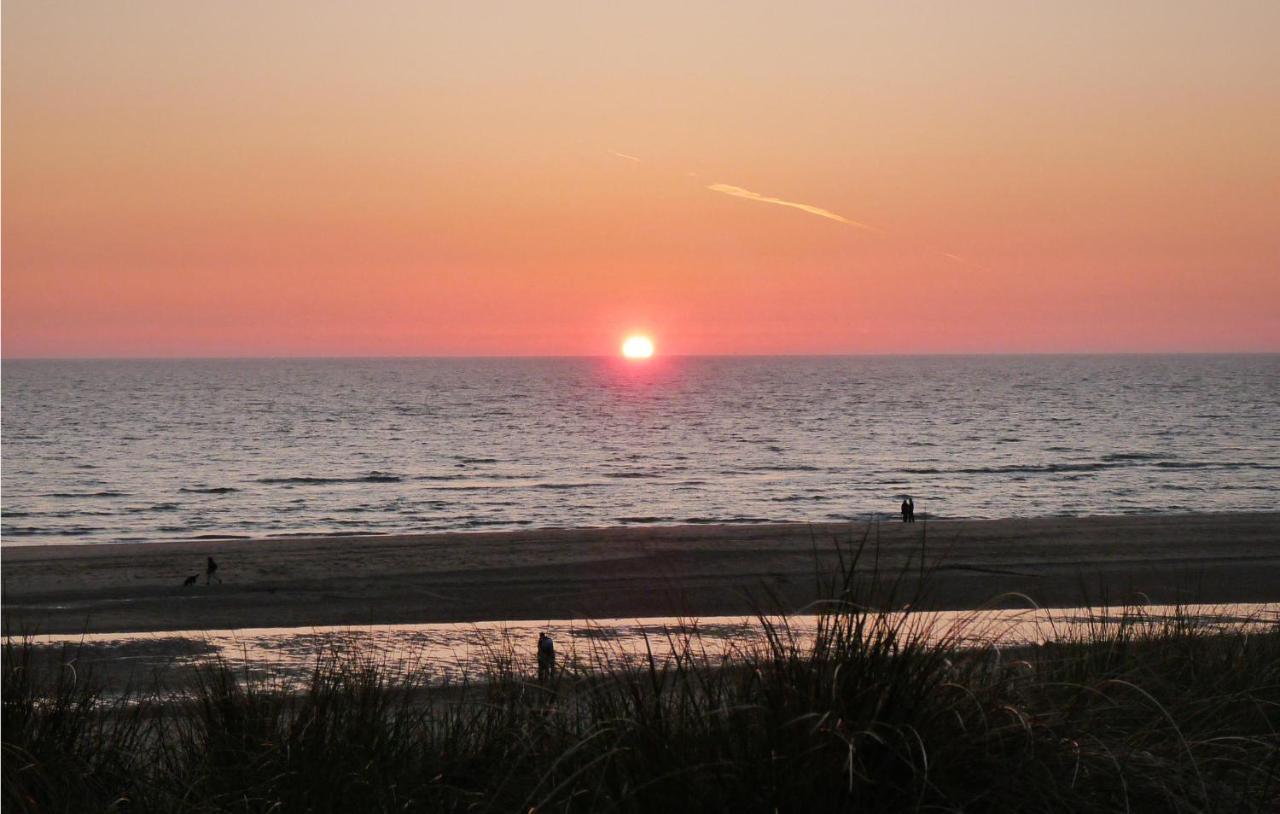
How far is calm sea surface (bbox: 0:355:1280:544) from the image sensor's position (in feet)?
121

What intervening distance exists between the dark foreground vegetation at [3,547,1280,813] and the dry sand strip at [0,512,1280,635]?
9716 mm

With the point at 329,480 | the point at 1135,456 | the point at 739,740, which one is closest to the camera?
the point at 739,740

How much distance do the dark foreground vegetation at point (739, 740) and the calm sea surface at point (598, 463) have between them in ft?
90.7

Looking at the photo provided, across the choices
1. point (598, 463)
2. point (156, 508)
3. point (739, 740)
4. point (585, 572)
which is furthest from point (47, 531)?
point (739, 740)

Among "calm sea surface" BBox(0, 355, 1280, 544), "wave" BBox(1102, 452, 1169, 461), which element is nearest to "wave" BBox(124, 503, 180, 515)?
"calm sea surface" BBox(0, 355, 1280, 544)

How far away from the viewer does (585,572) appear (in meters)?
21.5

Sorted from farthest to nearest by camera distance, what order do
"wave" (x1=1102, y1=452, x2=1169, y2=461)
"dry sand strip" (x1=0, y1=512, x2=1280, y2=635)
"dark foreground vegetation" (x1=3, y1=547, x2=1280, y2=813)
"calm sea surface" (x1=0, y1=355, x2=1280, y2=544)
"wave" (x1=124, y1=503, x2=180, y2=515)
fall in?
"wave" (x1=1102, y1=452, x2=1169, y2=461), "wave" (x1=124, y1=503, x2=180, y2=515), "calm sea surface" (x1=0, y1=355, x2=1280, y2=544), "dry sand strip" (x1=0, y1=512, x2=1280, y2=635), "dark foreground vegetation" (x1=3, y1=547, x2=1280, y2=813)

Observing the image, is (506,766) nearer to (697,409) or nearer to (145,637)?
(145,637)

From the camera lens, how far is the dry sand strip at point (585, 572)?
18016 mm

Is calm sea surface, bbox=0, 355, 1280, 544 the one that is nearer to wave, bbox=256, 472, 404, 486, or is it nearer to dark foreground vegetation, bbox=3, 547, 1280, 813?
wave, bbox=256, 472, 404, 486

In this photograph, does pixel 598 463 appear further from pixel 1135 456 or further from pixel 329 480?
pixel 1135 456

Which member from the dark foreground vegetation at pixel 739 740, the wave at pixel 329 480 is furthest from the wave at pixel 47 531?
the dark foreground vegetation at pixel 739 740

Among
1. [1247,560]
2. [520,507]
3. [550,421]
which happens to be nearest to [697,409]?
[550,421]

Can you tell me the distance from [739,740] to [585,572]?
17.7 metres
